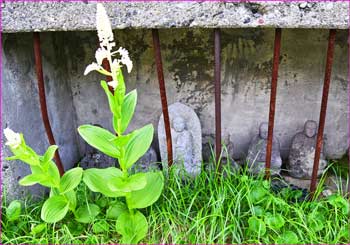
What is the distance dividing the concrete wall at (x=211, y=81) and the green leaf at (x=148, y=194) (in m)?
0.61

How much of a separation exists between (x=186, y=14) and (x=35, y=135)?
875 millimetres

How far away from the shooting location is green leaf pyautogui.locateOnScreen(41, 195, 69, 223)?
4.60ft

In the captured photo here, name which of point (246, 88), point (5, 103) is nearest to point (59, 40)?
point (5, 103)

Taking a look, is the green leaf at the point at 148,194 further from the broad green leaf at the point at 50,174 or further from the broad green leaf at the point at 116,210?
the broad green leaf at the point at 50,174

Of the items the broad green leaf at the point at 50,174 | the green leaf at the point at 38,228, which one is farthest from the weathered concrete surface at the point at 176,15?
the green leaf at the point at 38,228

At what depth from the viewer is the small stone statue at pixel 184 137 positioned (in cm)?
193

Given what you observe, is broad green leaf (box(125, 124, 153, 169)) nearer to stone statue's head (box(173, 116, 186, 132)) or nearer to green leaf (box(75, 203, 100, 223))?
green leaf (box(75, 203, 100, 223))

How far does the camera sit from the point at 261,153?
2.00m

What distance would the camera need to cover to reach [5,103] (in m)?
1.55

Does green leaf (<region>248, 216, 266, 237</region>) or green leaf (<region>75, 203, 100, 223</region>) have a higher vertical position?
green leaf (<region>75, 203, 100, 223</region>)

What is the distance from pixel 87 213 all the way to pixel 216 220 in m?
0.50

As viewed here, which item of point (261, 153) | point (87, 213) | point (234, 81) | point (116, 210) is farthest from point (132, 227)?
point (234, 81)

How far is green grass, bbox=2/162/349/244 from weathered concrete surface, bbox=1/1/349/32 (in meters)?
0.62

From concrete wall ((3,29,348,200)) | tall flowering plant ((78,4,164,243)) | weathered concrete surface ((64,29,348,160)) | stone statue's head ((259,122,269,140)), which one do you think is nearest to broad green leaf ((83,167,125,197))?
tall flowering plant ((78,4,164,243))
